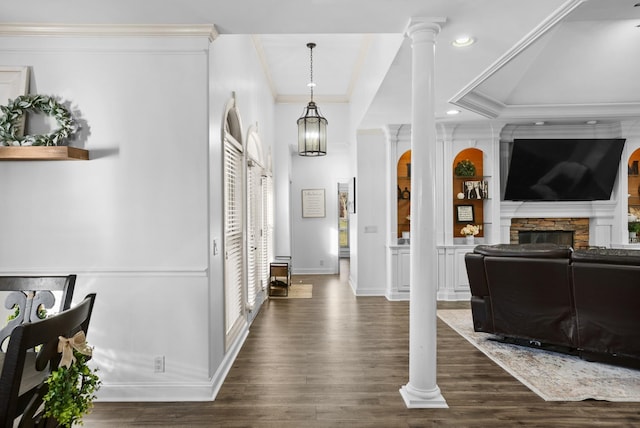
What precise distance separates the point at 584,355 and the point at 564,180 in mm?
3452

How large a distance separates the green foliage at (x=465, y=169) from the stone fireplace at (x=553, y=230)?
3.43ft

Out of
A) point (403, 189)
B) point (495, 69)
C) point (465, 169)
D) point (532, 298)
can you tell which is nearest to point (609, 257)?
point (532, 298)

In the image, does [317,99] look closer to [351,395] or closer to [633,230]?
[633,230]

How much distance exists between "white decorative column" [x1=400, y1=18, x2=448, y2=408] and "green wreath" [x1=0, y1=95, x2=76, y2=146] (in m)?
2.48

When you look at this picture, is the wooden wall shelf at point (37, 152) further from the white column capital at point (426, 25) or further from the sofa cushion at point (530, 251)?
the sofa cushion at point (530, 251)

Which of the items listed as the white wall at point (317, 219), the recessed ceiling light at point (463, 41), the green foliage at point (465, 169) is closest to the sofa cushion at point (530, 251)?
the recessed ceiling light at point (463, 41)

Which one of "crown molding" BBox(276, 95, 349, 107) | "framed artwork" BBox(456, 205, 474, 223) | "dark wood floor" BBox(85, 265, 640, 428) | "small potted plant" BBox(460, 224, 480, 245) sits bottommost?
"dark wood floor" BBox(85, 265, 640, 428)

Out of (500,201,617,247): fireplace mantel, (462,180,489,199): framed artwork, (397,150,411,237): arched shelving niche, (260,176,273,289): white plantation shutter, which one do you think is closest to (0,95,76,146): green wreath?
(260,176,273,289): white plantation shutter

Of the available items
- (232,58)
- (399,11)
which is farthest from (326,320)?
(399,11)

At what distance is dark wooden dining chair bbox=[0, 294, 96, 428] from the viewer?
1183mm

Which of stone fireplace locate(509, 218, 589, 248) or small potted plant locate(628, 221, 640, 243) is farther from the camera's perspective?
stone fireplace locate(509, 218, 589, 248)

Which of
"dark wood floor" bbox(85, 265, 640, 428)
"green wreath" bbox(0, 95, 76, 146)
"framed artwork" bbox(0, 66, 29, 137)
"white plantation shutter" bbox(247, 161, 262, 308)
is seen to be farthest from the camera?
"white plantation shutter" bbox(247, 161, 262, 308)

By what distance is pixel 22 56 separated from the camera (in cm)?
288

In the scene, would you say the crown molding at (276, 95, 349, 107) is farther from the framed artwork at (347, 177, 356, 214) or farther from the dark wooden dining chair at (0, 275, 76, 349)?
the dark wooden dining chair at (0, 275, 76, 349)
